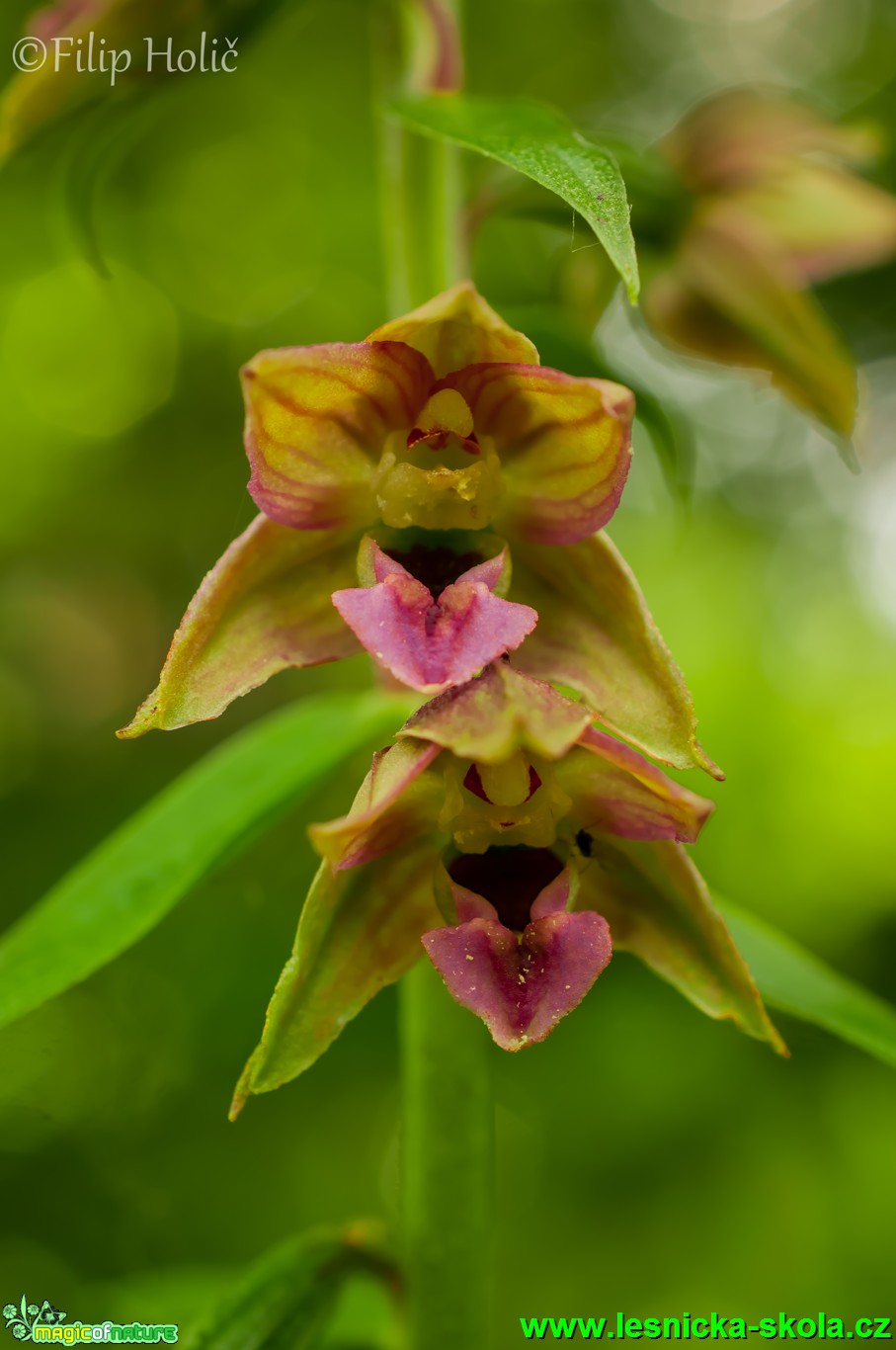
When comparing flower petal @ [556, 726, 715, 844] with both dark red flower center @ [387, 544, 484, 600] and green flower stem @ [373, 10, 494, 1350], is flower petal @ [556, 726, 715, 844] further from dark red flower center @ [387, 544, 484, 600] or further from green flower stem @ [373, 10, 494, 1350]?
green flower stem @ [373, 10, 494, 1350]

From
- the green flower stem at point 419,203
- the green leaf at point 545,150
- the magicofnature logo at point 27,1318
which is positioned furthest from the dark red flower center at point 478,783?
the magicofnature logo at point 27,1318

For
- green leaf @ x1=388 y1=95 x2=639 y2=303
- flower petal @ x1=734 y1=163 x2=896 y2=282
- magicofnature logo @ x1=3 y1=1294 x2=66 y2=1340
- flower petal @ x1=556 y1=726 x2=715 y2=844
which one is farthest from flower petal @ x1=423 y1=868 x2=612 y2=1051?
flower petal @ x1=734 y1=163 x2=896 y2=282

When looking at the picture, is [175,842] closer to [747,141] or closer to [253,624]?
[253,624]

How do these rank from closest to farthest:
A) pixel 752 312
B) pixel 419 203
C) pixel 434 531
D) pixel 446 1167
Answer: pixel 434 531 → pixel 446 1167 → pixel 419 203 → pixel 752 312

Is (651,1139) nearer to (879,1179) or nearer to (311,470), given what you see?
(879,1179)

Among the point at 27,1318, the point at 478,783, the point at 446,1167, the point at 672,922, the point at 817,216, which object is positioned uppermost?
the point at 817,216

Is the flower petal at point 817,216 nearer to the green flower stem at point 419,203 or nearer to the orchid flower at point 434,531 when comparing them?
the green flower stem at point 419,203

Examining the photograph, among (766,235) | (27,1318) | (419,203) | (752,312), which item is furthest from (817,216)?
(27,1318)

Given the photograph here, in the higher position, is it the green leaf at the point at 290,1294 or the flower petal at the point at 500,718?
the flower petal at the point at 500,718

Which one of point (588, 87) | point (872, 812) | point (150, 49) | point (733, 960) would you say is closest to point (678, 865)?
point (733, 960)
